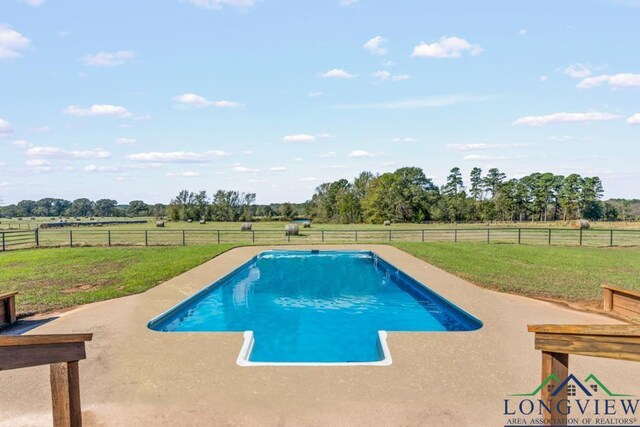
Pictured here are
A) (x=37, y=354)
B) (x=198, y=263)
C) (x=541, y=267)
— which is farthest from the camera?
(x=198, y=263)

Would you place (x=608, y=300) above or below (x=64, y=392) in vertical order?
below

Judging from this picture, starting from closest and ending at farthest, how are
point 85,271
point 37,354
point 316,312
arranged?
point 37,354
point 316,312
point 85,271

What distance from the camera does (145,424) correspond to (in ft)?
11.7

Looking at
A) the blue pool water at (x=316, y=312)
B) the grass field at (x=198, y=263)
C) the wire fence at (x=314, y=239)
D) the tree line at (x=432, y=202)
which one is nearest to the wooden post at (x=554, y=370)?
the blue pool water at (x=316, y=312)

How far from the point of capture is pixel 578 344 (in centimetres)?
206

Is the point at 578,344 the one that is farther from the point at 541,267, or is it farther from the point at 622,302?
the point at 541,267

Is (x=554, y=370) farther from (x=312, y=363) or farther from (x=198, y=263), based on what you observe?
(x=198, y=263)

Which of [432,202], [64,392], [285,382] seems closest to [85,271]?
[285,382]

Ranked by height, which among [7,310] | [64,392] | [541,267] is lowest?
[541,267]

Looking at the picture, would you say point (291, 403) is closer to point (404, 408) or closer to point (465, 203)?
point (404, 408)

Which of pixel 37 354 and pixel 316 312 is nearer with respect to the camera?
pixel 37 354

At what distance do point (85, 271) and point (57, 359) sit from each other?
11818 millimetres

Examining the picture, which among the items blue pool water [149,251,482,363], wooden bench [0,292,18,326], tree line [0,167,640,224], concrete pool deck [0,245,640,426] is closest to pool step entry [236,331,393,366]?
concrete pool deck [0,245,640,426]

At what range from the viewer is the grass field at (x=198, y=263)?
30.2ft
